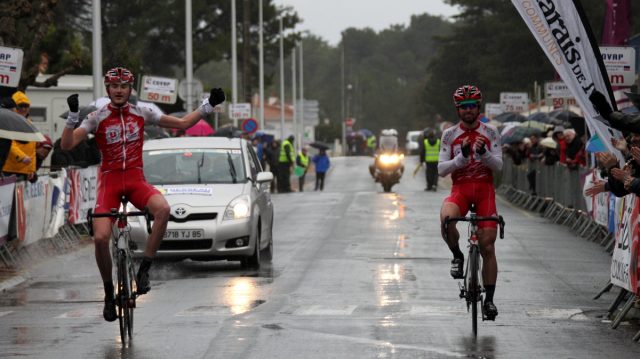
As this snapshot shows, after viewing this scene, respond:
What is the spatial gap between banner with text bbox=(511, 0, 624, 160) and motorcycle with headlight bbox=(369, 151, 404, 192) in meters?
29.7

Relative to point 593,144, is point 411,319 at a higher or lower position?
lower

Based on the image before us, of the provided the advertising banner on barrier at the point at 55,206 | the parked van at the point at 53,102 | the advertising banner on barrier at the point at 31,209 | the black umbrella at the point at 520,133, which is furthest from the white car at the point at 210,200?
the parked van at the point at 53,102

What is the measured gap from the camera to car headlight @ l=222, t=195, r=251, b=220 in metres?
17.6

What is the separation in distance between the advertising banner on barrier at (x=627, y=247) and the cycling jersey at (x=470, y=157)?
162 cm

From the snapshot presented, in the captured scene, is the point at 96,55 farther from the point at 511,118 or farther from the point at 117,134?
the point at 511,118

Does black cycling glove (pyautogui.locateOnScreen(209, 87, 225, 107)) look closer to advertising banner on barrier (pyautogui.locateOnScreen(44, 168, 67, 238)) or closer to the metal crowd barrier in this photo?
advertising banner on barrier (pyautogui.locateOnScreen(44, 168, 67, 238))

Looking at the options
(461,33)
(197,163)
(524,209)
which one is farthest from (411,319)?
(461,33)

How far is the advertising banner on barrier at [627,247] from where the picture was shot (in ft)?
42.5

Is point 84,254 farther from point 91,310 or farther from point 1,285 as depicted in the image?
point 91,310

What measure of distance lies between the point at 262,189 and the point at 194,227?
192 cm

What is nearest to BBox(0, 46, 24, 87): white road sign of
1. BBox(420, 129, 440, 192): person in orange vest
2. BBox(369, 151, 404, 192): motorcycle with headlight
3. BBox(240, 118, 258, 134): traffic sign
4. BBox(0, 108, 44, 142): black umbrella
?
BBox(0, 108, 44, 142): black umbrella

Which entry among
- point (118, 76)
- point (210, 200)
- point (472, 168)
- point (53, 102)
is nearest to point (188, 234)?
point (210, 200)

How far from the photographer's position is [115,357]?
10523 mm

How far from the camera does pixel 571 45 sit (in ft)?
50.3
